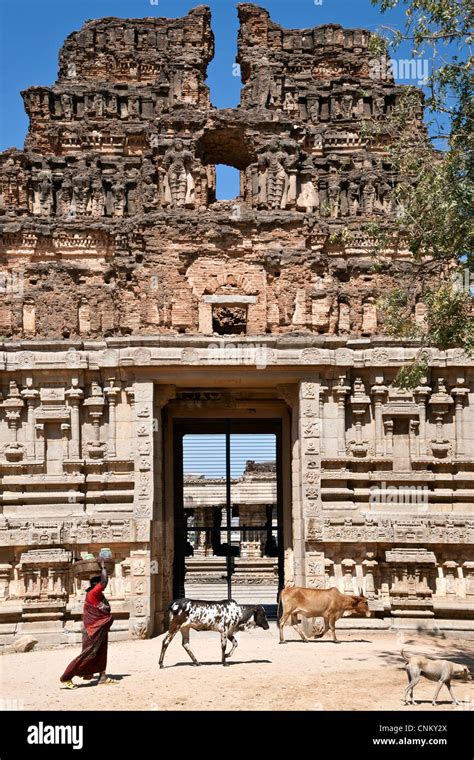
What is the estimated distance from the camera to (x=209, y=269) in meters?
20.8

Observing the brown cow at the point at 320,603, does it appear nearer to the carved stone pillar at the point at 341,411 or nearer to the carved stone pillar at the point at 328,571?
the carved stone pillar at the point at 328,571

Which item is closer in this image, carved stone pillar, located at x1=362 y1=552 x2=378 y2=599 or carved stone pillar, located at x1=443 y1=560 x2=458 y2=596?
carved stone pillar, located at x1=362 y1=552 x2=378 y2=599

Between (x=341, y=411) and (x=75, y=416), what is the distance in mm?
5828

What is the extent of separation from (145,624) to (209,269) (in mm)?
7924

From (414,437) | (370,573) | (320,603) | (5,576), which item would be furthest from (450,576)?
(5,576)

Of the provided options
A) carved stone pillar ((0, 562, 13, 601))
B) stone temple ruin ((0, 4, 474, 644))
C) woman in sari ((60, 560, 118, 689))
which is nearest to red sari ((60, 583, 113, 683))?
woman in sari ((60, 560, 118, 689))

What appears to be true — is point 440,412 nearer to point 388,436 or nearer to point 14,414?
point 388,436

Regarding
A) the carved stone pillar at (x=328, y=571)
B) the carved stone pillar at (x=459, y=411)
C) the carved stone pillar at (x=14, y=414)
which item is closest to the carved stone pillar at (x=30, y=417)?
the carved stone pillar at (x=14, y=414)

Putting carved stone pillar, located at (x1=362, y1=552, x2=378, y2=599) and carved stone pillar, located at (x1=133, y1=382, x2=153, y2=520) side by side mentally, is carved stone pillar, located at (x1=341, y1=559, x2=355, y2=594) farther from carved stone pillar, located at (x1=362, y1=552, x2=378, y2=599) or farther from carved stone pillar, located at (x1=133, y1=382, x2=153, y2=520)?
carved stone pillar, located at (x1=133, y1=382, x2=153, y2=520)

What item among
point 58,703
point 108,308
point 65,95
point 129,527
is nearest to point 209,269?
point 108,308

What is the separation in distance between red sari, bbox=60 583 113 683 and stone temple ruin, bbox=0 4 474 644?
4585mm

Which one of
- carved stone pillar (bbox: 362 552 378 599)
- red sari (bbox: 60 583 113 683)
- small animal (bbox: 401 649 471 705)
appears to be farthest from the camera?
carved stone pillar (bbox: 362 552 378 599)

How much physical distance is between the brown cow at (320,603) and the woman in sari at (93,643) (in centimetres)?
455

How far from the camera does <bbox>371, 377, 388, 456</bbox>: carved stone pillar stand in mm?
20125
